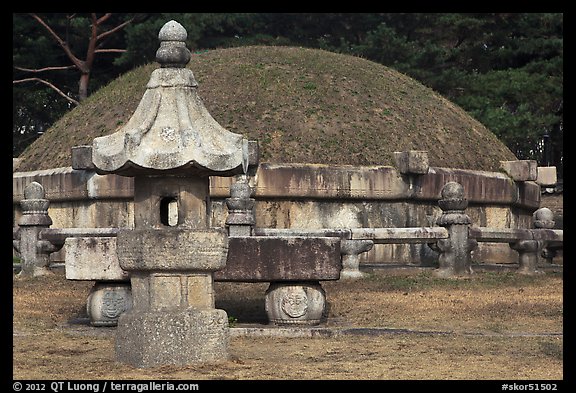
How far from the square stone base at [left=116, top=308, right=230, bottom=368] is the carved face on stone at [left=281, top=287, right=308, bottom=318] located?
117 inches

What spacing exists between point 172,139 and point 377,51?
24960 mm

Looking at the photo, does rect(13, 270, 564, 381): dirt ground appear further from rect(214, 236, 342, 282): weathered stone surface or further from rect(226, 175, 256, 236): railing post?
rect(226, 175, 256, 236): railing post

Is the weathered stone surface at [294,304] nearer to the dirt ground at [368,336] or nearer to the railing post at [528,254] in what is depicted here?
the dirt ground at [368,336]

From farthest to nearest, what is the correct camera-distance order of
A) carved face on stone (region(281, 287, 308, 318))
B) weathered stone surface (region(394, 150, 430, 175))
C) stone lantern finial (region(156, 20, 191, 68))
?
weathered stone surface (region(394, 150, 430, 175)) < carved face on stone (region(281, 287, 308, 318)) < stone lantern finial (region(156, 20, 191, 68))

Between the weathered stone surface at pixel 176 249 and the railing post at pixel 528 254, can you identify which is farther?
the railing post at pixel 528 254

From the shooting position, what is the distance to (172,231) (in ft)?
37.3

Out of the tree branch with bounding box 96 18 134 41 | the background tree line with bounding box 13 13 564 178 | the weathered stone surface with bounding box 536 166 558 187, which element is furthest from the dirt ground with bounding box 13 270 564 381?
the tree branch with bounding box 96 18 134 41

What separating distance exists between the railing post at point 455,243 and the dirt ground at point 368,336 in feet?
0.95

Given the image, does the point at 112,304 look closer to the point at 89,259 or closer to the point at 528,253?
the point at 89,259

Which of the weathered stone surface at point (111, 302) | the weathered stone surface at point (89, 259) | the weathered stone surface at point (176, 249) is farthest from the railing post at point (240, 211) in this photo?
the weathered stone surface at point (176, 249)

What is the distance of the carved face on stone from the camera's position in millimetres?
14430

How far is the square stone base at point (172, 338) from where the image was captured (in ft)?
36.9

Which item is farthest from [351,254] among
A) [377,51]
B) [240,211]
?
[377,51]

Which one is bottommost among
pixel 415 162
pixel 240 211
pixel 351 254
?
pixel 351 254
